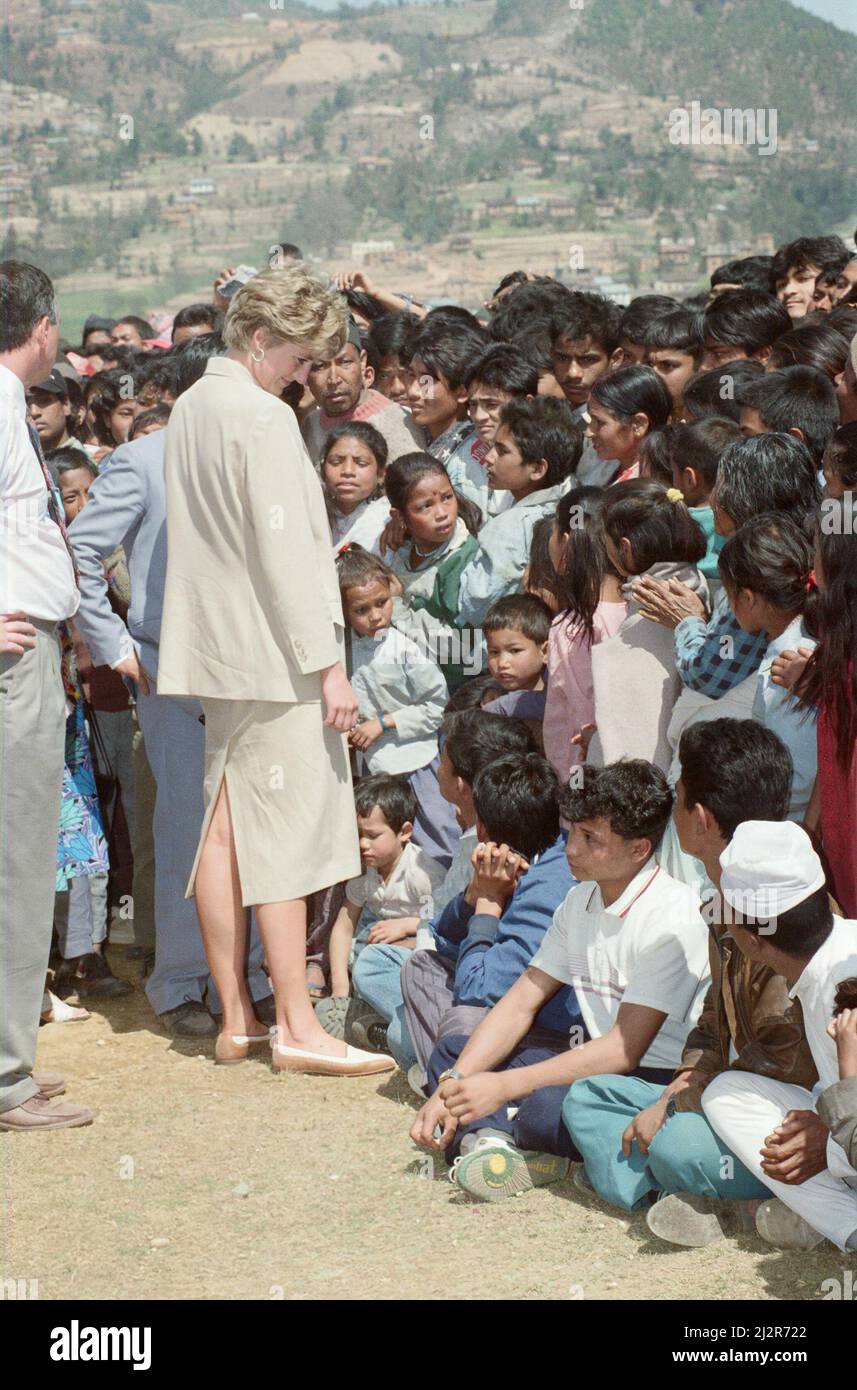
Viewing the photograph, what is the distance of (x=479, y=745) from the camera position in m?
4.26

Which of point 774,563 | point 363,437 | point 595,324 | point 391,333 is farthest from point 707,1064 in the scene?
point 391,333

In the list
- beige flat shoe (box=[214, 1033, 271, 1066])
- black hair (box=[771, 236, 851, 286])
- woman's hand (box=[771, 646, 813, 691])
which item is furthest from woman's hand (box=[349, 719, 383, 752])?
black hair (box=[771, 236, 851, 286])

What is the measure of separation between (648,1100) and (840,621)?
1.02 metres

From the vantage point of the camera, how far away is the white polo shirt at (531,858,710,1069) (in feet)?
11.5

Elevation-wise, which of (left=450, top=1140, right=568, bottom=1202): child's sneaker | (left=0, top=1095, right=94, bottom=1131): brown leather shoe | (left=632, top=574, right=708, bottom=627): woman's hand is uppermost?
(left=632, top=574, right=708, bottom=627): woman's hand

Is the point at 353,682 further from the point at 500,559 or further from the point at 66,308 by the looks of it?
the point at 66,308

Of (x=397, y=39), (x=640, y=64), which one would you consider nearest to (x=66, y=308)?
(x=640, y=64)

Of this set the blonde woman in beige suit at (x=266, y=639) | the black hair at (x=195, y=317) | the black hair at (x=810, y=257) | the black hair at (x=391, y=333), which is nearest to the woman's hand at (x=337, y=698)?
the blonde woman in beige suit at (x=266, y=639)

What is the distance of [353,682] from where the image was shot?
4.95 metres

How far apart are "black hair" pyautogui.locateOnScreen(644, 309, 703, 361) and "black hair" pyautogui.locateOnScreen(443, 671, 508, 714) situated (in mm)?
1543

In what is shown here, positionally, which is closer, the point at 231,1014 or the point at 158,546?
the point at 231,1014

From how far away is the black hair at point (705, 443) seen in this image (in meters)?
4.35

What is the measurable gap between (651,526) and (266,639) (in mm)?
986

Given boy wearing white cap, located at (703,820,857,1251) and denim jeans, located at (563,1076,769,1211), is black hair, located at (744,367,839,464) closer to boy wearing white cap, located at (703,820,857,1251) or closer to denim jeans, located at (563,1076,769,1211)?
boy wearing white cap, located at (703,820,857,1251)
